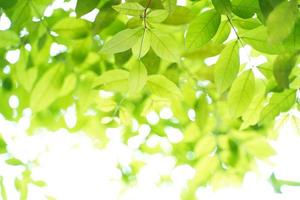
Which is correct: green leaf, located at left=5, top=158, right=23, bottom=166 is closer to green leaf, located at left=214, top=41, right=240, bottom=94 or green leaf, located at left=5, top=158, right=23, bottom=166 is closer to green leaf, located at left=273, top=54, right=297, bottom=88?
green leaf, located at left=214, top=41, right=240, bottom=94

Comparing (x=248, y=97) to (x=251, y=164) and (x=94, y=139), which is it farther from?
(x=94, y=139)

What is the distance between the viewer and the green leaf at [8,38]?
129 cm

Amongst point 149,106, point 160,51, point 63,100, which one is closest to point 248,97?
point 160,51

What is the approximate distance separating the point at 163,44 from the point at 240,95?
23cm

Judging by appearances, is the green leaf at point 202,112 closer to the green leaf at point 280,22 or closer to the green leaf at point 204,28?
the green leaf at point 204,28

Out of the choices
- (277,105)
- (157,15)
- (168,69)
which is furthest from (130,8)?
(168,69)

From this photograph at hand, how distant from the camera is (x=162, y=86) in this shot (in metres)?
1.12

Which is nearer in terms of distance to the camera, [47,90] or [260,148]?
[47,90]

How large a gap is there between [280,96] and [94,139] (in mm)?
1155

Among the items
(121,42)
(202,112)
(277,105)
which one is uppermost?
(121,42)

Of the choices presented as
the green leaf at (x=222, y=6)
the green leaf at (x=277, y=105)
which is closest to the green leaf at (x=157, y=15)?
the green leaf at (x=222, y=6)

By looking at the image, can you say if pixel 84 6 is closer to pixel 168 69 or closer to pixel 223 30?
pixel 223 30

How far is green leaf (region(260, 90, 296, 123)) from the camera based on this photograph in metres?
1.03

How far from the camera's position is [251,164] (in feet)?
6.40
